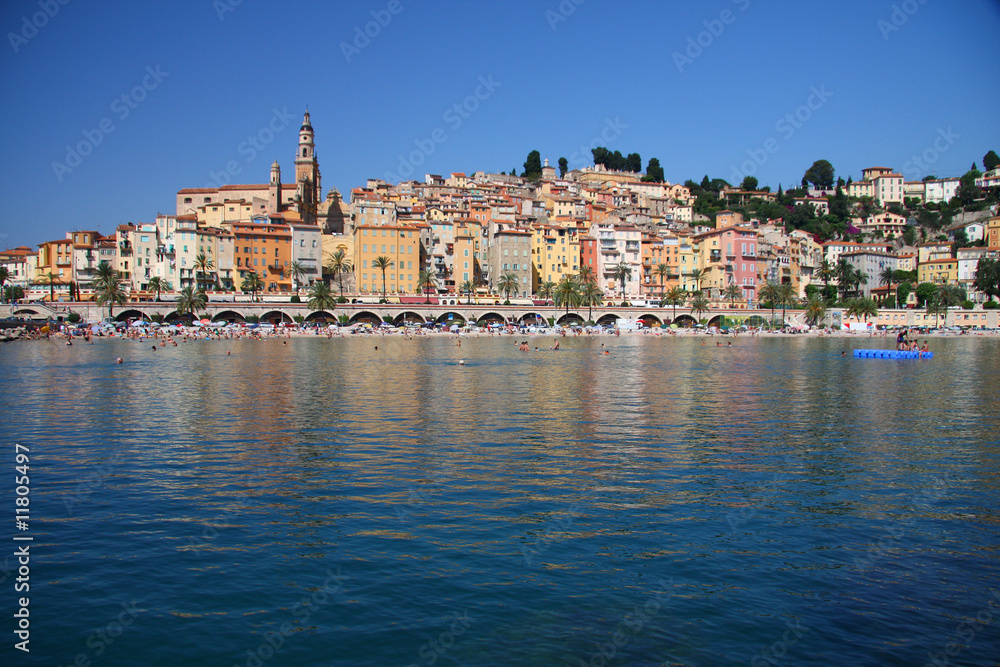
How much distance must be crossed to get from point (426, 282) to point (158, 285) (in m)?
35.8

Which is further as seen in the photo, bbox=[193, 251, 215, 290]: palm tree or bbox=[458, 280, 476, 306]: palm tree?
bbox=[458, 280, 476, 306]: palm tree

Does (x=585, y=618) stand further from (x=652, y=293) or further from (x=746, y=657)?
(x=652, y=293)

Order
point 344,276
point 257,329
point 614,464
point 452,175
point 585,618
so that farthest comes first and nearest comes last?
point 452,175 < point 344,276 < point 257,329 < point 614,464 < point 585,618

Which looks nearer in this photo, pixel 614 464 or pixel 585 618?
pixel 585 618

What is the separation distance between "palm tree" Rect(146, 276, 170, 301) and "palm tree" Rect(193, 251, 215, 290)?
465 cm

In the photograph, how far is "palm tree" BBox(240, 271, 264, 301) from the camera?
95.6 metres

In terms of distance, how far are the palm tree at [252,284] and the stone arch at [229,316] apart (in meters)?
3.79

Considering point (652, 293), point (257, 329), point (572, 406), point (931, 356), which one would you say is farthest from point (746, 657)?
point (652, 293)

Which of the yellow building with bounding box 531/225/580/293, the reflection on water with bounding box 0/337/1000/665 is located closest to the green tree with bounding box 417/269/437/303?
the yellow building with bounding box 531/225/580/293

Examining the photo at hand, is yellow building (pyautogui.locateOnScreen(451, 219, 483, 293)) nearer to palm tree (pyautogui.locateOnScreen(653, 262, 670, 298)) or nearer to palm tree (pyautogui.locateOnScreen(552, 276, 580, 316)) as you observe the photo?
palm tree (pyautogui.locateOnScreen(552, 276, 580, 316))

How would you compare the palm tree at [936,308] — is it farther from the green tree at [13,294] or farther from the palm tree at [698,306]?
the green tree at [13,294]

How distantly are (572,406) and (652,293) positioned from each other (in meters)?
96.3

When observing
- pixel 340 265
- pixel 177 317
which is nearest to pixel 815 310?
pixel 340 265

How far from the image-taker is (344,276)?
110 meters
